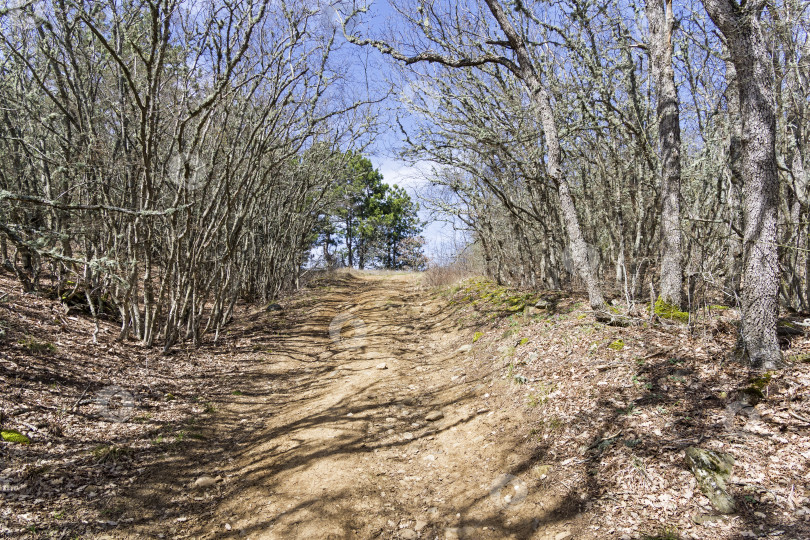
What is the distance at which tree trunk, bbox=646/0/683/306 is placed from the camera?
5160 millimetres

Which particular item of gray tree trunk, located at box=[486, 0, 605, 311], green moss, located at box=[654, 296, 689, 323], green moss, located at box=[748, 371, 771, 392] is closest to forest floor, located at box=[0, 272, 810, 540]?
green moss, located at box=[748, 371, 771, 392]

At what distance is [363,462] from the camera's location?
3.99 m

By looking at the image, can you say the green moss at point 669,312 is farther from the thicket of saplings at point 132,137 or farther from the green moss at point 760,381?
the thicket of saplings at point 132,137

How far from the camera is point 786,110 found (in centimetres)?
634

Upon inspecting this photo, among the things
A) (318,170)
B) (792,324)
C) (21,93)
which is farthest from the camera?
(318,170)

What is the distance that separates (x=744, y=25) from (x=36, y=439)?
727cm

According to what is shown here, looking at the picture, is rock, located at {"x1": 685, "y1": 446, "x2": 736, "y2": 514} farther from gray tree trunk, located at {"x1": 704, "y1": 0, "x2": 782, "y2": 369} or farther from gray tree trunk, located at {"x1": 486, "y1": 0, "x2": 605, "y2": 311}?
gray tree trunk, located at {"x1": 486, "y1": 0, "x2": 605, "y2": 311}

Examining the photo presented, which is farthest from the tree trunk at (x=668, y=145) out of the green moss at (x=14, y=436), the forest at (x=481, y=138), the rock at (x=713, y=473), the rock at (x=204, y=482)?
the green moss at (x=14, y=436)

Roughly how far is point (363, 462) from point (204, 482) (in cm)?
147

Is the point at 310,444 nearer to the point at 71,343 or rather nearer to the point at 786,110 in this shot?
the point at 71,343

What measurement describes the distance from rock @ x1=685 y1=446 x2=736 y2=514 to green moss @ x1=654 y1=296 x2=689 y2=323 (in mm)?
2480

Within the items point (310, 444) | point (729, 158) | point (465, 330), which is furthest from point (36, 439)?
point (729, 158)

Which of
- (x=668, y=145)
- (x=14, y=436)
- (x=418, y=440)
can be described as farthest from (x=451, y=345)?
(x=14, y=436)

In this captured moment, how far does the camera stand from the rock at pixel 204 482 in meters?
3.76
